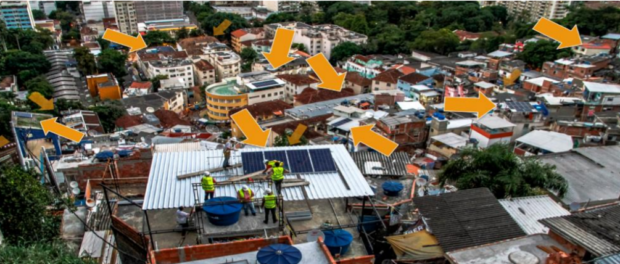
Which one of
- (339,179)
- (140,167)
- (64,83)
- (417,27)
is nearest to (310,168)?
(339,179)

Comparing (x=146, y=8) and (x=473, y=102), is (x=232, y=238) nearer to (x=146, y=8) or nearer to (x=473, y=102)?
(x=473, y=102)

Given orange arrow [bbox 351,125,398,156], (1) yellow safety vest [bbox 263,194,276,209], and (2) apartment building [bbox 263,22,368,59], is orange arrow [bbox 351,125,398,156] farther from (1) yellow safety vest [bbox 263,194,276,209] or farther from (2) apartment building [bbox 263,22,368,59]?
(2) apartment building [bbox 263,22,368,59]

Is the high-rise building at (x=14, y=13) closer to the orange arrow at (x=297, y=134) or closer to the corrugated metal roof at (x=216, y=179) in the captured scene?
the orange arrow at (x=297, y=134)

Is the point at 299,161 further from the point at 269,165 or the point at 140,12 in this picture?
the point at 140,12

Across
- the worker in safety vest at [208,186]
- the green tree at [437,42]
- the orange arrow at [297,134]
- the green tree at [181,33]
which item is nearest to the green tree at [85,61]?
the green tree at [181,33]

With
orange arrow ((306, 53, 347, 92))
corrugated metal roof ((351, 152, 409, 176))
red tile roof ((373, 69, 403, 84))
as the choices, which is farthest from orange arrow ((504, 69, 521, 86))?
corrugated metal roof ((351, 152, 409, 176))

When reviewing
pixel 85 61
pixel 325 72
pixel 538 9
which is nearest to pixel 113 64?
pixel 85 61
